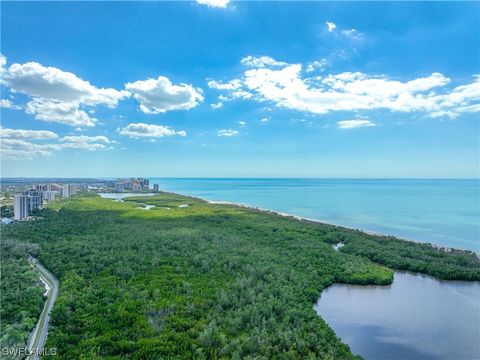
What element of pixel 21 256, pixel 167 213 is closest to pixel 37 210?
pixel 167 213

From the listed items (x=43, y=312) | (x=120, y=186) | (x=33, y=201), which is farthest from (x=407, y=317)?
(x=120, y=186)

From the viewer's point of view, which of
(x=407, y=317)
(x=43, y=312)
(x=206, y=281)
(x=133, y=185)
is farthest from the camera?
(x=133, y=185)

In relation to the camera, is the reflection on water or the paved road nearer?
the paved road

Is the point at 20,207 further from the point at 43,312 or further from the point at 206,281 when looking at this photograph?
the point at 206,281

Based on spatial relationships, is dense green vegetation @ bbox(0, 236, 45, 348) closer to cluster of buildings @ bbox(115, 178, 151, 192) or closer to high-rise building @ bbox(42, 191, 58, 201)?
high-rise building @ bbox(42, 191, 58, 201)

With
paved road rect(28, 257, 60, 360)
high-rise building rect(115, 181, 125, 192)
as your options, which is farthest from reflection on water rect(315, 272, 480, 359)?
high-rise building rect(115, 181, 125, 192)

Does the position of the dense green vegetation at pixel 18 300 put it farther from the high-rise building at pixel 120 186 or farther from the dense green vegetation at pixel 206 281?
the high-rise building at pixel 120 186
